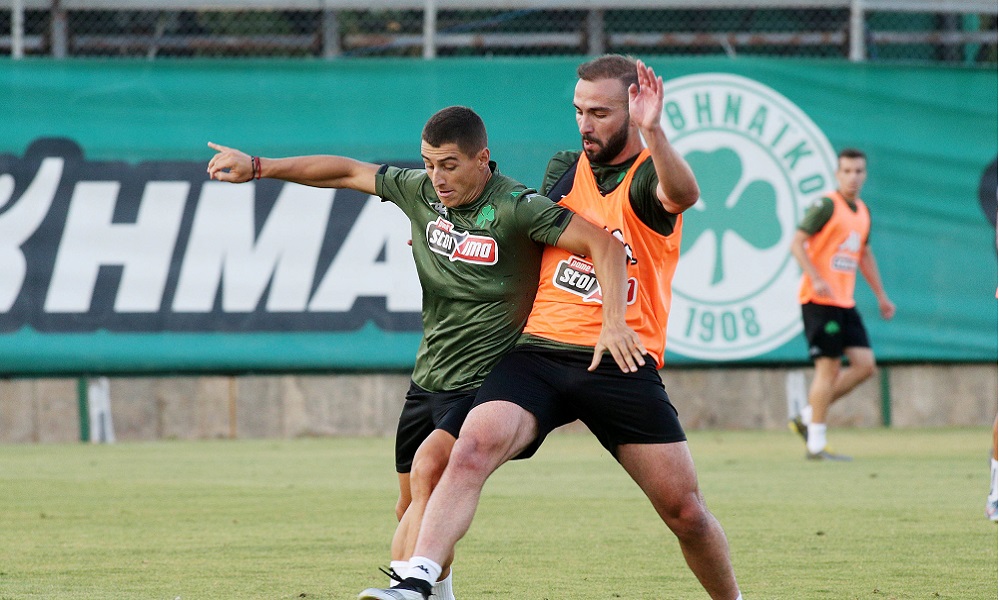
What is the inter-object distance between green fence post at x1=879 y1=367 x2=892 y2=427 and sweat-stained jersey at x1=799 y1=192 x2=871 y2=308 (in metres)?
2.31

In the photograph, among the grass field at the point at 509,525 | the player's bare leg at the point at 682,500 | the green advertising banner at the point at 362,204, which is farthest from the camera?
the green advertising banner at the point at 362,204

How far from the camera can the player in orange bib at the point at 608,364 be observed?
4906 mm

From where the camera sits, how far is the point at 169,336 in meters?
13.9

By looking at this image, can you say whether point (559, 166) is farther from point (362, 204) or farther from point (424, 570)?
point (362, 204)

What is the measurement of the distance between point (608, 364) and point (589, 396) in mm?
131

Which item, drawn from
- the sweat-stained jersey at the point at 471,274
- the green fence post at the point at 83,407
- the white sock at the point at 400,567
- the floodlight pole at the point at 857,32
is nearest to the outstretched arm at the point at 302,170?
the sweat-stained jersey at the point at 471,274

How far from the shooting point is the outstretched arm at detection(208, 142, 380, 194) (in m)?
5.56

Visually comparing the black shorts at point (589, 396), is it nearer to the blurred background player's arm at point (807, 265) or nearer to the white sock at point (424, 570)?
the white sock at point (424, 570)

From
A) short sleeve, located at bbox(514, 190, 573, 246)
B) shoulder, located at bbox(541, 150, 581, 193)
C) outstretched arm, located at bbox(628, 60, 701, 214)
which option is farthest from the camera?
shoulder, located at bbox(541, 150, 581, 193)

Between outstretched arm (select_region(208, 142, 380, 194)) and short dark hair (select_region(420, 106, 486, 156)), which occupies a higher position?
short dark hair (select_region(420, 106, 486, 156))

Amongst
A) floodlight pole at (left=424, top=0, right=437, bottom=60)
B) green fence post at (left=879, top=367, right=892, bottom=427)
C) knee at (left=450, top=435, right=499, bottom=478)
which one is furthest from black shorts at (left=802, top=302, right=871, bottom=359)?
knee at (left=450, top=435, right=499, bottom=478)

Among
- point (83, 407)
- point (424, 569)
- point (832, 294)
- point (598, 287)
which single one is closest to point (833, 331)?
point (832, 294)

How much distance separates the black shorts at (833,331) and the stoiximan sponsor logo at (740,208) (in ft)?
5.59

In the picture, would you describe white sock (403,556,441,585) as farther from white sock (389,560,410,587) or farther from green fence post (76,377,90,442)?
green fence post (76,377,90,442)
